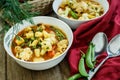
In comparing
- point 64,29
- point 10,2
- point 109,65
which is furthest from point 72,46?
point 10,2

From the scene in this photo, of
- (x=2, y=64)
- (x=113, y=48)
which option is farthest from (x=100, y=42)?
(x=2, y=64)

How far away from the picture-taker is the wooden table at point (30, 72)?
102 centimetres

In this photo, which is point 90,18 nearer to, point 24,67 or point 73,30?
point 73,30

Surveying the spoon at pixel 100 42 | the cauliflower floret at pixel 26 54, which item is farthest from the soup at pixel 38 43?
the spoon at pixel 100 42

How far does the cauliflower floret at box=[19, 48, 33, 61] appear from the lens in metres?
1.00

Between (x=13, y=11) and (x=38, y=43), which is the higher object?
(x=13, y=11)

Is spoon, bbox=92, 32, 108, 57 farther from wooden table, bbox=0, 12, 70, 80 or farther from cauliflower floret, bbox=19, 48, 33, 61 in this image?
cauliflower floret, bbox=19, 48, 33, 61

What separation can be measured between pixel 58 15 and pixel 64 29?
66mm

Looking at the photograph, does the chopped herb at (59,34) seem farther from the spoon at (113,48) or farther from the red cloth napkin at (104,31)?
the spoon at (113,48)

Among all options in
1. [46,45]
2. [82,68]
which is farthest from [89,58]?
[46,45]

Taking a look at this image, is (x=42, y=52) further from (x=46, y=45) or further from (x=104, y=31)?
(x=104, y=31)

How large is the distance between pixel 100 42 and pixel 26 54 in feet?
0.91

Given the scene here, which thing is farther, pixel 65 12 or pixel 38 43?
pixel 65 12

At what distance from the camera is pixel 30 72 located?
104 cm
